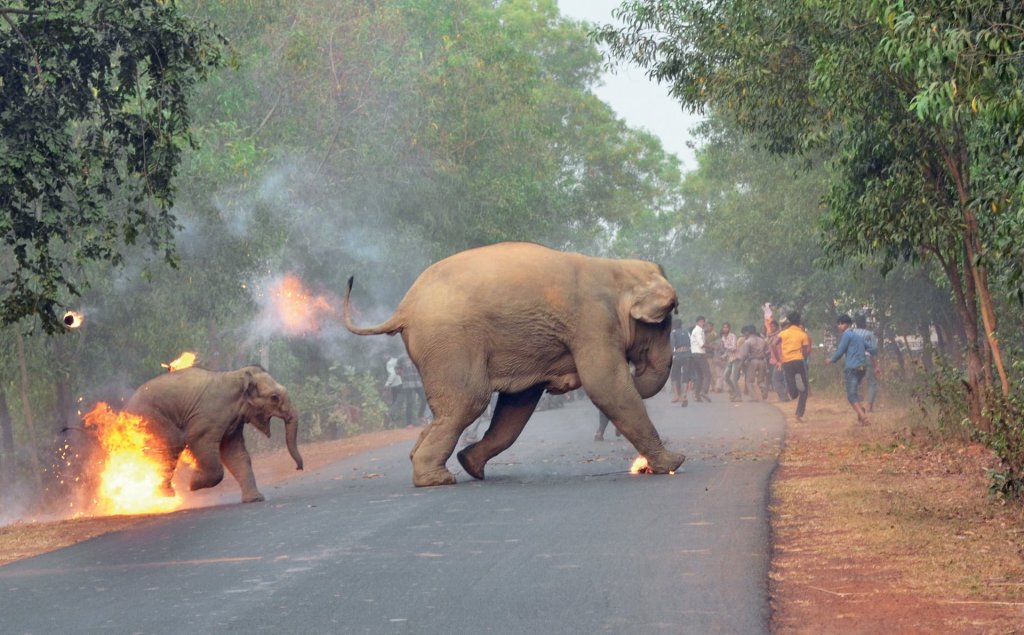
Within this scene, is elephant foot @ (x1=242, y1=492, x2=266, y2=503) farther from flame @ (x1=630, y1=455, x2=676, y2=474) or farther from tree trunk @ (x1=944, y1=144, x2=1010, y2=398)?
tree trunk @ (x1=944, y1=144, x2=1010, y2=398)

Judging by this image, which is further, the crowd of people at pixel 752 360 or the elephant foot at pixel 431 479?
the crowd of people at pixel 752 360

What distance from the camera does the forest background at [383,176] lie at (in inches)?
458

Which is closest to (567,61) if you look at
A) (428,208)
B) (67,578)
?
(428,208)

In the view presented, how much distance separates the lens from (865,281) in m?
30.1

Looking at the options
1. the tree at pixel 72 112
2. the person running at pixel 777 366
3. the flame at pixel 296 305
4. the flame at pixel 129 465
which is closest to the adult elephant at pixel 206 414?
the flame at pixel 129 465

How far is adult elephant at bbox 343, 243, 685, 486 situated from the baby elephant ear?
10 mm

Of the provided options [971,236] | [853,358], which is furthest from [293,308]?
[971,236]

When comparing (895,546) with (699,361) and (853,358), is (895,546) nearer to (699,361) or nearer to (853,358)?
(853,358)

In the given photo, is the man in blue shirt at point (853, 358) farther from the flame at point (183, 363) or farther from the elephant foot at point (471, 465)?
the flame at point (183, 363)

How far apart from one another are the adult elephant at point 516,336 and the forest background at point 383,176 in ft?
8.61

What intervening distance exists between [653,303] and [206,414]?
4.80m

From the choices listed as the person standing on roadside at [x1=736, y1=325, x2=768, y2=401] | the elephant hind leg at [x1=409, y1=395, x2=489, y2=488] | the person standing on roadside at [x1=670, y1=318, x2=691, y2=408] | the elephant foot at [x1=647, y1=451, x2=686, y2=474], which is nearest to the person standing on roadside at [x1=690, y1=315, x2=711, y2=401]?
the person standing on roadside at [x1=670, y1=318, x2=691, y2=408]

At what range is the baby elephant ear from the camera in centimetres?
1434

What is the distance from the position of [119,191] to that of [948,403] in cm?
1112
